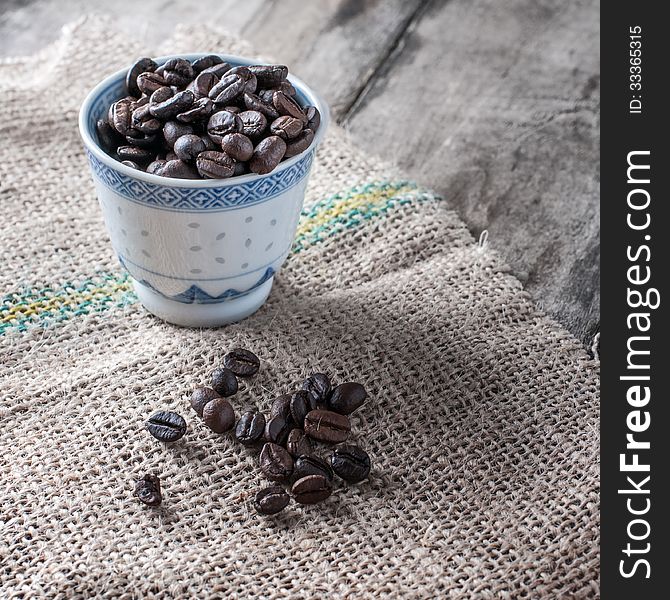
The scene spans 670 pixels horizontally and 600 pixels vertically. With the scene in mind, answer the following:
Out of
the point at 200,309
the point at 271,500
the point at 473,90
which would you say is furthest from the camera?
the point at 473,90

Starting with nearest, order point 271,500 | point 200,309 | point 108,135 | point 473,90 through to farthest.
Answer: point 271,500 → point 108,135 → point 200,309 → point 473,90

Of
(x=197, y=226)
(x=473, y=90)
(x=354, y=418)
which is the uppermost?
(x=197, y=226)

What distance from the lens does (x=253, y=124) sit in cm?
115

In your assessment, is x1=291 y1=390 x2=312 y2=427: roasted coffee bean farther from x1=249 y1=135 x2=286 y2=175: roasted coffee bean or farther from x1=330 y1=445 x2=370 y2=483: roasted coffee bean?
x1=249 y1=135 x2=286 y2=175: roasted coffee bean

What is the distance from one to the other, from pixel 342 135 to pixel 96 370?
2.34 ft

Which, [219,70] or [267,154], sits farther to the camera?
[219,70]

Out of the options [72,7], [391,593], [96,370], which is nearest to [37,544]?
[96,370]

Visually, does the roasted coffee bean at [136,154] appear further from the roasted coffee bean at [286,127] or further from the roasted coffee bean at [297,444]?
the roasted coffee bean at [297,444]

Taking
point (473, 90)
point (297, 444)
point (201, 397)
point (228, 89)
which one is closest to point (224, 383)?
point (201, 397)

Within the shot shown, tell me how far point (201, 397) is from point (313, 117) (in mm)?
408

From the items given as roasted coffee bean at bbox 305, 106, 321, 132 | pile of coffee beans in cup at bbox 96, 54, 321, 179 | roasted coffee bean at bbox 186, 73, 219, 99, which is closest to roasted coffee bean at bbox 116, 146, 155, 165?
pile of coffee beans in cup at bbox 96, 54, 321, 179

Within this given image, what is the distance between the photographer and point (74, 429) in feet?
4.01

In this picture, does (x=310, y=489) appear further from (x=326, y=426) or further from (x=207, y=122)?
(x=207, y=122)

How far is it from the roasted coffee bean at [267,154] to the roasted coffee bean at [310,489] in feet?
1.28
